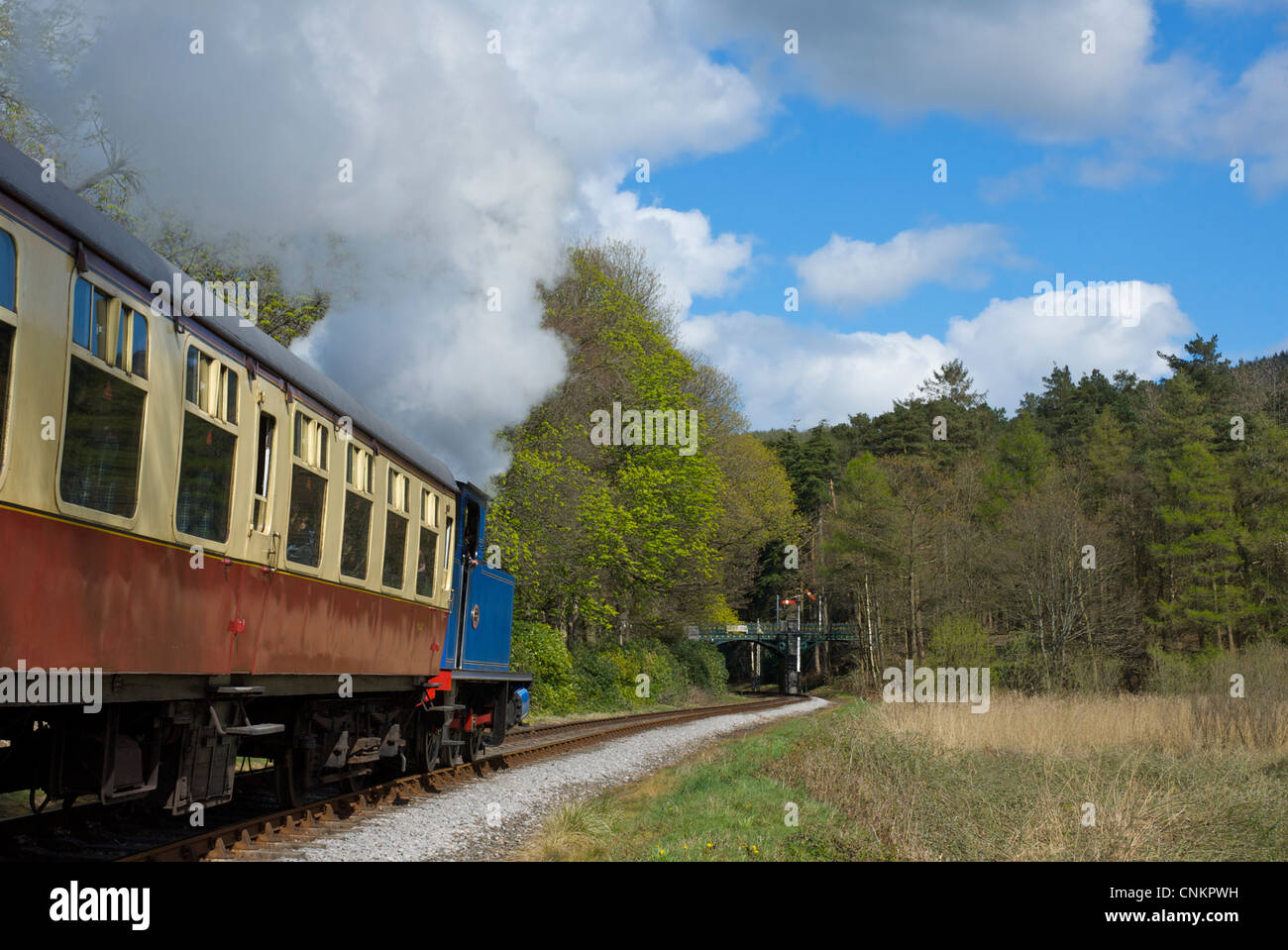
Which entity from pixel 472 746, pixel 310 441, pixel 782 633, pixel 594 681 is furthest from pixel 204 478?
pixel 782 633

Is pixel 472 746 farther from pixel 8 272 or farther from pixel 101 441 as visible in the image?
pixel 8 272

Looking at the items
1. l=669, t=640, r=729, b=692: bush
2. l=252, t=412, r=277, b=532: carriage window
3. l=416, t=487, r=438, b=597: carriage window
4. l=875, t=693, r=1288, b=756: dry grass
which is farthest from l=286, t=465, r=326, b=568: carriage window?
l=669, t=640, r=729, b=692: bush

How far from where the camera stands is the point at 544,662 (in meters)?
25.5

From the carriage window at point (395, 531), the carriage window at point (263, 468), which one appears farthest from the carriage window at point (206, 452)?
the carriage window at point (395, 531)

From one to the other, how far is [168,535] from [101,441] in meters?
0.81

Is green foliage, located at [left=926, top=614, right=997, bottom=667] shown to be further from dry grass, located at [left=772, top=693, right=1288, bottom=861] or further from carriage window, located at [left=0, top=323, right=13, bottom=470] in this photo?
carriage window, located at [left=0, top=323, right=13, bottom=470]

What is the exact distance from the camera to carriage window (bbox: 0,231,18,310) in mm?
4215

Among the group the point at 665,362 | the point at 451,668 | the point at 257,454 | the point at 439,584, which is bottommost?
the point at 451,668

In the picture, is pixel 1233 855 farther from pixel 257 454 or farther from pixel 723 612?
pixel 723 612

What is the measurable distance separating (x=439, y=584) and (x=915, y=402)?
67694mm

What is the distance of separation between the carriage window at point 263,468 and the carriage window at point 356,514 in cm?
135

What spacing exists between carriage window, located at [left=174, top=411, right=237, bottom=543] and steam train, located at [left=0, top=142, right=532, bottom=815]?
17 mm

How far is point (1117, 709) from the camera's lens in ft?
59.0
